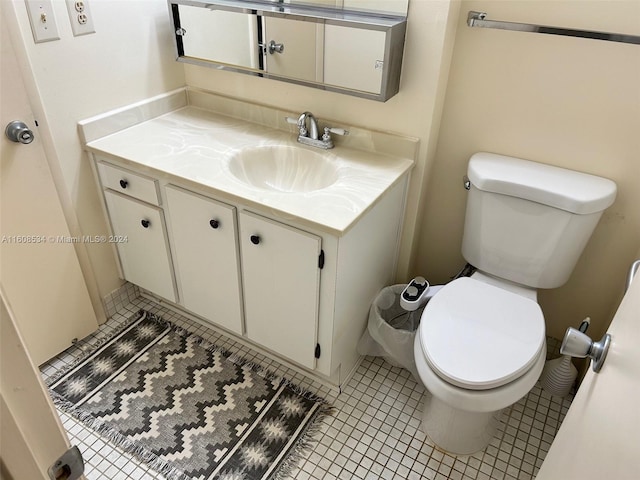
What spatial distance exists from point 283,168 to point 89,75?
2.45 feet

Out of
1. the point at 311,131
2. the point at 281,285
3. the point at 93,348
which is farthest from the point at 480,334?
the point at 93,348

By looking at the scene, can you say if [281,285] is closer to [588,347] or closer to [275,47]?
[275,47]

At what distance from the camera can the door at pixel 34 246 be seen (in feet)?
5.01

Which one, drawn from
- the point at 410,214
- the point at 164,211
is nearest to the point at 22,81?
the point at 164,211

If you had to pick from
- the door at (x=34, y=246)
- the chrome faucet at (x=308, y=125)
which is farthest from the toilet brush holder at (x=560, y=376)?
the door at (x=34, y=246)

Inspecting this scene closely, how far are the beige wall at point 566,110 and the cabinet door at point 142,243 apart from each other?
42.0 inches

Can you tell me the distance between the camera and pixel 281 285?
64.4 inches

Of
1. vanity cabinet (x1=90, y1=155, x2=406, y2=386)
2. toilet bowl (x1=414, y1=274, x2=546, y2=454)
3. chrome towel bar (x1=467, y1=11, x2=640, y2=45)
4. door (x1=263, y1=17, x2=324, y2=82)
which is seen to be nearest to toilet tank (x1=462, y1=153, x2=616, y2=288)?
toilet bowl (x1=414, y1=274, x2=546, y2=454)

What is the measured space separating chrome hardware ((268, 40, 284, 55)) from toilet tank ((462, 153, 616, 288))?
0.78m

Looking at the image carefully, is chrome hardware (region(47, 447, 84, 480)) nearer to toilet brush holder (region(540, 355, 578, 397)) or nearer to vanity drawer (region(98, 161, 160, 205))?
vanity drawer (region(98, 161, 160, 205))

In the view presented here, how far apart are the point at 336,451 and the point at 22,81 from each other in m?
1.55

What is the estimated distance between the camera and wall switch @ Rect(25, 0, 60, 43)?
1.48 metres

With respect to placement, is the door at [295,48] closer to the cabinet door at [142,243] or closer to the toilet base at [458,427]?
the cabinet door at [142,243]

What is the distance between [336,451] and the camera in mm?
1658
